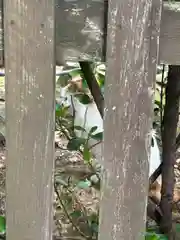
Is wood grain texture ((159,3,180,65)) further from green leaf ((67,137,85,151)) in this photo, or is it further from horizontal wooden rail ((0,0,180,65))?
green leaf ((67,137,85,151))

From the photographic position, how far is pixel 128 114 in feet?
4.41

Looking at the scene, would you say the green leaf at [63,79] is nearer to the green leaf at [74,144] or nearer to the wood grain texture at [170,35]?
the green leaf at [74,144]

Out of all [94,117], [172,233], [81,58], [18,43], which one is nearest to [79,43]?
[81,58]

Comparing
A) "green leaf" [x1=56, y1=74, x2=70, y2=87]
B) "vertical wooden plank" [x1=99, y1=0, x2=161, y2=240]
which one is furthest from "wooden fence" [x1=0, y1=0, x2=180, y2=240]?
"green leaf" [x1=56, y1=74, x2=70, y2=87]

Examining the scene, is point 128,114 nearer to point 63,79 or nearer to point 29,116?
point 29,116

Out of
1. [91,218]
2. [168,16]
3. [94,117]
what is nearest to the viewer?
[168,16]

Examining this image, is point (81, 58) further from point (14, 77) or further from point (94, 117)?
point (94, 117)

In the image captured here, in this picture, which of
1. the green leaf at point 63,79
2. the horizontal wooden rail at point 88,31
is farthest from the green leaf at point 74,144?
the horizontal wooden rail at point 88,31

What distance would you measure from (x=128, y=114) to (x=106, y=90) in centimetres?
8

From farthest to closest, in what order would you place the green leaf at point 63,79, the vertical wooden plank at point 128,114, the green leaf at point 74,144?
the green leaf at point 63,79
the green leaf at point 74,144
the vertical wooden plank at point 128,114

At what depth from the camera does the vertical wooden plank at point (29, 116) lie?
130 centimetres

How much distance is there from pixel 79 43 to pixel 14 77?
185 mm

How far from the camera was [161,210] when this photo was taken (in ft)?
7.09

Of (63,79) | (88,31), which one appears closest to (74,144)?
(63,79)
